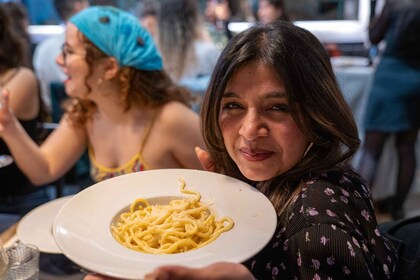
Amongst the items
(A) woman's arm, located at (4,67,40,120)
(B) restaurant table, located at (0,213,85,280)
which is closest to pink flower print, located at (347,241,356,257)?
(B) restaurant table, located at (0,213,85,280)

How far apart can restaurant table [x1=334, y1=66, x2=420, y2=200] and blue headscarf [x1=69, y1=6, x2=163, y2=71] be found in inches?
80.2

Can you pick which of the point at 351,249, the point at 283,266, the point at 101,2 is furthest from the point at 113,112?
the point at 101,2

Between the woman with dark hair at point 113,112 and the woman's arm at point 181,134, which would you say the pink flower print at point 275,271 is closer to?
the woman with dark hair at point 113,112

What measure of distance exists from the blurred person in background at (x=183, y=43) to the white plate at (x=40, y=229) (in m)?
2.23

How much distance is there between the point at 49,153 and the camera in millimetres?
1902

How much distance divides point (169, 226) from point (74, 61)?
98cm

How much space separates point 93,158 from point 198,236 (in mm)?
1120

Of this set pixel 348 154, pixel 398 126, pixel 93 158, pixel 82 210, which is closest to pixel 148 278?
pixel 82 210

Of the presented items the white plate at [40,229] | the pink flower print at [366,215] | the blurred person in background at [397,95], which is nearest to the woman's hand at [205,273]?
the pink flower print at [366,215]

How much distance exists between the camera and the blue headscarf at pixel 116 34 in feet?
5.34

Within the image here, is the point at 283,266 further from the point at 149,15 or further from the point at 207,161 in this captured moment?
the point at 149,15

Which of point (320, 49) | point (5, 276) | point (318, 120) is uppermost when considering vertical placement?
point (320, 49)

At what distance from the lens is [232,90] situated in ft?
3.15

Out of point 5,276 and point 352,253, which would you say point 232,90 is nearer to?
point 352,253
